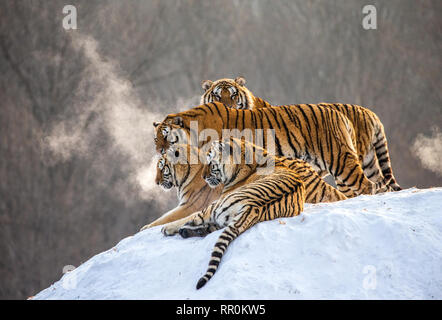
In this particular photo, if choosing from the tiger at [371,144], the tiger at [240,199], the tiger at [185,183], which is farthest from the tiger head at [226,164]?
the tiger at [371,144]

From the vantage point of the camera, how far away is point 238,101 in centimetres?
688

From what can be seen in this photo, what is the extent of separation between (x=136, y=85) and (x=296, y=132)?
6.44m

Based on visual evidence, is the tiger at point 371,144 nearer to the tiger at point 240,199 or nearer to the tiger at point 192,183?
the tiger at point 192,183

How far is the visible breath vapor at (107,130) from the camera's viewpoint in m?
11.3

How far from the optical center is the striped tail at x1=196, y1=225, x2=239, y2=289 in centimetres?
362

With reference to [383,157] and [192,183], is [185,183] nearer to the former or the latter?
[192,183]

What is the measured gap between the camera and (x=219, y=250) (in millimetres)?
3832

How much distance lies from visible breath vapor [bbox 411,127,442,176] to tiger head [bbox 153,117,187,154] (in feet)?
25.2

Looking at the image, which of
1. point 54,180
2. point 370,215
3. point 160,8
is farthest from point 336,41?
point 370,215

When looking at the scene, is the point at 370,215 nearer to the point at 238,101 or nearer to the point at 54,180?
the point at 238,101

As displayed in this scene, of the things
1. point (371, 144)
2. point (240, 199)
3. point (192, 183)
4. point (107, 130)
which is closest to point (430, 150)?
point (371, 144)

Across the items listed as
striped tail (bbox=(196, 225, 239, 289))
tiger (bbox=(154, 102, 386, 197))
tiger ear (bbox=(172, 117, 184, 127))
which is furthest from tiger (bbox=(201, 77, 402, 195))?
striped tail (bbox=(196, 225, 239, 289))

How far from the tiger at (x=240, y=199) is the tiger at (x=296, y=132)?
36.5 inches

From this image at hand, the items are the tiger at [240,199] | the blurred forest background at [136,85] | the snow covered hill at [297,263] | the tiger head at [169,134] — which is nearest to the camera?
the snow covered hill at [297,263]
